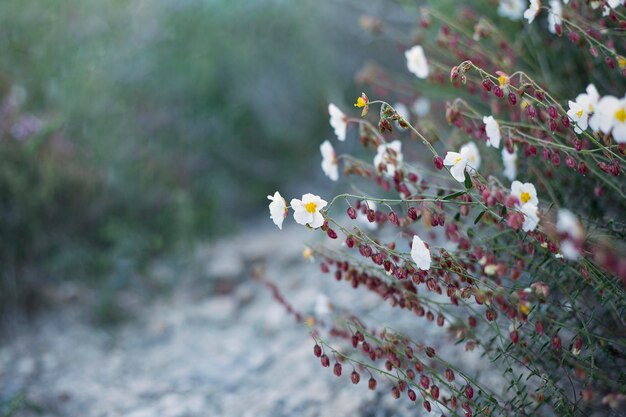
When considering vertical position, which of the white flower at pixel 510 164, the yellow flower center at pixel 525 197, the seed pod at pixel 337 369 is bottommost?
the yellow flower center at pixel 525 197

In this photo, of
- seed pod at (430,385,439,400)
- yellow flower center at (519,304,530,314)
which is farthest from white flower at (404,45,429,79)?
seed pod at (430,385,439,400)

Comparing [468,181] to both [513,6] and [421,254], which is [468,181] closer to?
[421,254]

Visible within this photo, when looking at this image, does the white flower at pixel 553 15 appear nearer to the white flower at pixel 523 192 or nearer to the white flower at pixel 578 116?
the white flower at pixel 578 116

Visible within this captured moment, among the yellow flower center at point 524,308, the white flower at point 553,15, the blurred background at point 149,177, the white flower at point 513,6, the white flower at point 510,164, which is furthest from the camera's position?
the blurred background at point 149,177

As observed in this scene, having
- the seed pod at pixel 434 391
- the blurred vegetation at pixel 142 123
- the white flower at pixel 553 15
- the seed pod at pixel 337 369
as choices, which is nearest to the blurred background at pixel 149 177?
the blurred vegetation at pixel 142 123

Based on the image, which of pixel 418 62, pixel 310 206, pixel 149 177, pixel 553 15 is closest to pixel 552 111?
pixel 553 15

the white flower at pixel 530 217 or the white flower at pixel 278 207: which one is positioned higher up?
the white flower at pixel 278 207
